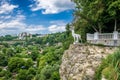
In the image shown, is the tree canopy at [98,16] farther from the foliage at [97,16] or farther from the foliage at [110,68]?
the foliage at [110,68]

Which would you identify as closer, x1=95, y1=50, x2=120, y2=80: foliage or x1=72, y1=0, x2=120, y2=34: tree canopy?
x1=95, y1=50, x2=120, y2=80: foliage

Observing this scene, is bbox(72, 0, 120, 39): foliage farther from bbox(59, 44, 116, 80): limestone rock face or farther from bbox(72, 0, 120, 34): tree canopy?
bbox(59, 44, 116, 80): limestone rock face

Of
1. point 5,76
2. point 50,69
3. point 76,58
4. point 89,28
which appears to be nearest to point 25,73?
point 5,76

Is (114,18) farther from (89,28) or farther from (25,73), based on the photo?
(25,73)

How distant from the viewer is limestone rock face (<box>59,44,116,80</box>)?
603 inches

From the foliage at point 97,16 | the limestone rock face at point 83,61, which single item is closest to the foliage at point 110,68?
the limestone rock face at point 83,61

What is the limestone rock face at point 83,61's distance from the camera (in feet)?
50.2

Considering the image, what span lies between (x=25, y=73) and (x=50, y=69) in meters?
15.1

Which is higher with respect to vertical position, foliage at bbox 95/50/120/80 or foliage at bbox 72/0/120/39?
foliage at bbox 72/0/120/39

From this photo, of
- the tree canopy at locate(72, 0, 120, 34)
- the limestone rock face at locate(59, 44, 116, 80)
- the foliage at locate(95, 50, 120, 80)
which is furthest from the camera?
the tree canopy at locate(72, 0, 120, 34)

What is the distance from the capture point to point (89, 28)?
2173cm

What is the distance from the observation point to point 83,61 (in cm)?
1619

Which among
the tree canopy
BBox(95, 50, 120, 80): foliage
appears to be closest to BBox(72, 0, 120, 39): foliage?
the tree canopy

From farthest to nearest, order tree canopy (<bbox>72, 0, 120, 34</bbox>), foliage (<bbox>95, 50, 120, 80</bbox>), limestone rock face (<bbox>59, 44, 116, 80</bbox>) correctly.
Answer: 1. tree canopy (<bbox>72, 0, 120, 34</bbox>)
2. limestone rock face (<bbox>59, 44, 116, 80</bbox>)
3. foliage (<bbox>95, 50, 120, 80</bbox>)
